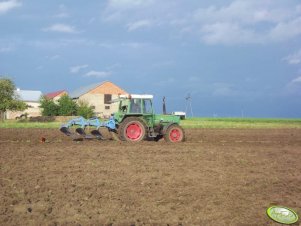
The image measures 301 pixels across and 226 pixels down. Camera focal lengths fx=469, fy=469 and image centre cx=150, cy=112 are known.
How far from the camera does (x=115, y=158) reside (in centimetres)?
1366

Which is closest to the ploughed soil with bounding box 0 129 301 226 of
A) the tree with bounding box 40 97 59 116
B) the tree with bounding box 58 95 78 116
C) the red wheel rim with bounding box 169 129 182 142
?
the red wheel rim with bounding box 169 129 182 142

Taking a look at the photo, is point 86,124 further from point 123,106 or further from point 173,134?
point 173,134

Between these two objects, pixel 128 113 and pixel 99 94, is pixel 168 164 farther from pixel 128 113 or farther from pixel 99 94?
pixel 99 94

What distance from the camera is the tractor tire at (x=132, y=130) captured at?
19.6m

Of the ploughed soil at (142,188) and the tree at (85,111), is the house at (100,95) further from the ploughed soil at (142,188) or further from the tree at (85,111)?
the ploughed soil at (142,188)

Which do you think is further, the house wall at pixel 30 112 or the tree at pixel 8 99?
the house wall at pixel 30 112

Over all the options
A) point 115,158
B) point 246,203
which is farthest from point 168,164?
point 246,203

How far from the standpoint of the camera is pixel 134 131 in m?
19.8

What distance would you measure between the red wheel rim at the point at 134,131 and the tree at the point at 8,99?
40.1 metres

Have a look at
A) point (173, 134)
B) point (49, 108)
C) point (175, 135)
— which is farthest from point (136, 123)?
point (49, 108)

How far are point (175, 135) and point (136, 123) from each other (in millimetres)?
1971

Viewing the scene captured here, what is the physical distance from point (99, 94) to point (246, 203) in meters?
70.7

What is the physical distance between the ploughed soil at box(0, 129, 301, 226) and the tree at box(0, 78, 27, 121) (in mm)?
43858

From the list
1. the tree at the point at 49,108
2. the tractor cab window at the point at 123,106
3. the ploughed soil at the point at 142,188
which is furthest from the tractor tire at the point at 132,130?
the tree at the point at 49,108
